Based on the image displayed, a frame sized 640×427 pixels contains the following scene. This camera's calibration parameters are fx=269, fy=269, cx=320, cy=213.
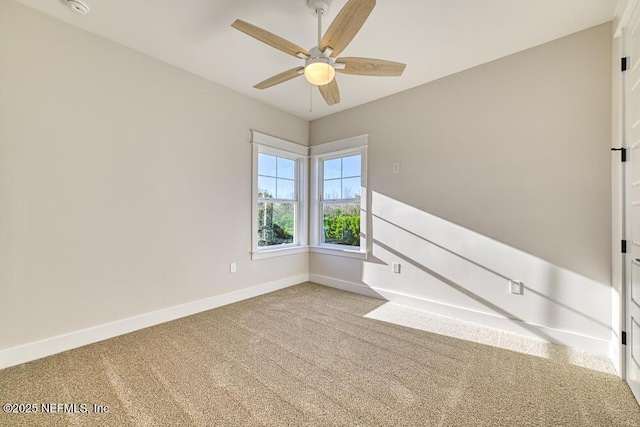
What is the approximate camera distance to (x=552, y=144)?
2.43 m

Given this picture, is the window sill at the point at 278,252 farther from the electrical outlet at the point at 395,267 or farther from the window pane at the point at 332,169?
the electrical outlet at the point at 395,267

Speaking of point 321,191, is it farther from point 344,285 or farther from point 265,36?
point 265,36


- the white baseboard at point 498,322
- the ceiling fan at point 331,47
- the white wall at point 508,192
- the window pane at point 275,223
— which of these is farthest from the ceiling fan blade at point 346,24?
the white baseboard at point 498,322

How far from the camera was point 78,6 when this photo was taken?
2.01 metres

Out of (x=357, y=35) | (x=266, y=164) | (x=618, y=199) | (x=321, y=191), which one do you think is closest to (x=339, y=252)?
(x=321, y=191)

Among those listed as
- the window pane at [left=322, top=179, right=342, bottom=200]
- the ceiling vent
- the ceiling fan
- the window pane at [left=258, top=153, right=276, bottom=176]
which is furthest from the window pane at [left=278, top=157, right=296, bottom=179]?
the ceiling vent

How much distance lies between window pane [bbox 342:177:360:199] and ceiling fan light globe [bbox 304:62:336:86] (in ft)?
6.69

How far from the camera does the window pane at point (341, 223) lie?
401 centimetres

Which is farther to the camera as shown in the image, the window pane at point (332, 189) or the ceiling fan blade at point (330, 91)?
the window pane at point (332, 189)

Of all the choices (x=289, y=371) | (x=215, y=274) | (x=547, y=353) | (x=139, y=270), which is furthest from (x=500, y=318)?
(x=139, y=270)

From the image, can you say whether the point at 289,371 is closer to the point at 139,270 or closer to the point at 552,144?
the point at 139,270

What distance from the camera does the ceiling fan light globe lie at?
1945mm

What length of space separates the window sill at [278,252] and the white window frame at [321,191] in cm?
20

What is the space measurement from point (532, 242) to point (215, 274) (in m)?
3.37
